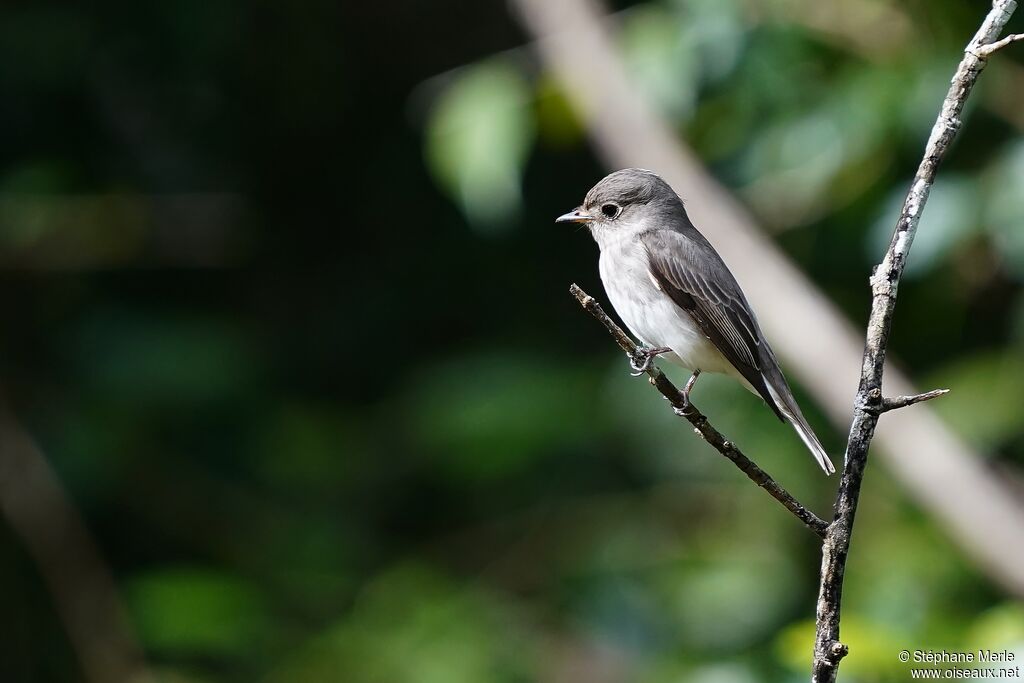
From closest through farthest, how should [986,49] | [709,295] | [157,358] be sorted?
[986,49] → [709,295] → [157,358]

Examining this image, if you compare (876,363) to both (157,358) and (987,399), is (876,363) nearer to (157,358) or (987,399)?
(987,399)

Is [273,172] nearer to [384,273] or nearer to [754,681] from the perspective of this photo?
[384,273]

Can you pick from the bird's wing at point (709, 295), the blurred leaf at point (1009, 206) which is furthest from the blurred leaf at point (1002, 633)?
the blurred leaf at point (1009, 206)

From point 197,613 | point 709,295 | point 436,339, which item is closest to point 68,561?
point 197,613

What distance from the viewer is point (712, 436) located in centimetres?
185

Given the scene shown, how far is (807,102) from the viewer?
15.2ft

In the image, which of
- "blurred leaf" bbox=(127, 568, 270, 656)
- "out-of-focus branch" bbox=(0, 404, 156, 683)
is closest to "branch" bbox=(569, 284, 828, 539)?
"blurred leaf" bbox=(127, 568, 270, 656)

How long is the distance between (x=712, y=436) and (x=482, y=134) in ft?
8.85

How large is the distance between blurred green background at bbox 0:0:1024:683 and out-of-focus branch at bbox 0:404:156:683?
0.05 metres

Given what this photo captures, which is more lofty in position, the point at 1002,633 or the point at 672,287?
the point at 672,287

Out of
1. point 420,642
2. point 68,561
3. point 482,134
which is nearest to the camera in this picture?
point 482,134

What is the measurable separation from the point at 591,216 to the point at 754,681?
1547 millimetres

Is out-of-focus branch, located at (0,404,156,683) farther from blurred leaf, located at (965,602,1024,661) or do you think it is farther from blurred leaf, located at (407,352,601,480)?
blurred leaf, located at (965,602,1024,661)

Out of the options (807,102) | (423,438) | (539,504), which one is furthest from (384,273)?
(807,102)
